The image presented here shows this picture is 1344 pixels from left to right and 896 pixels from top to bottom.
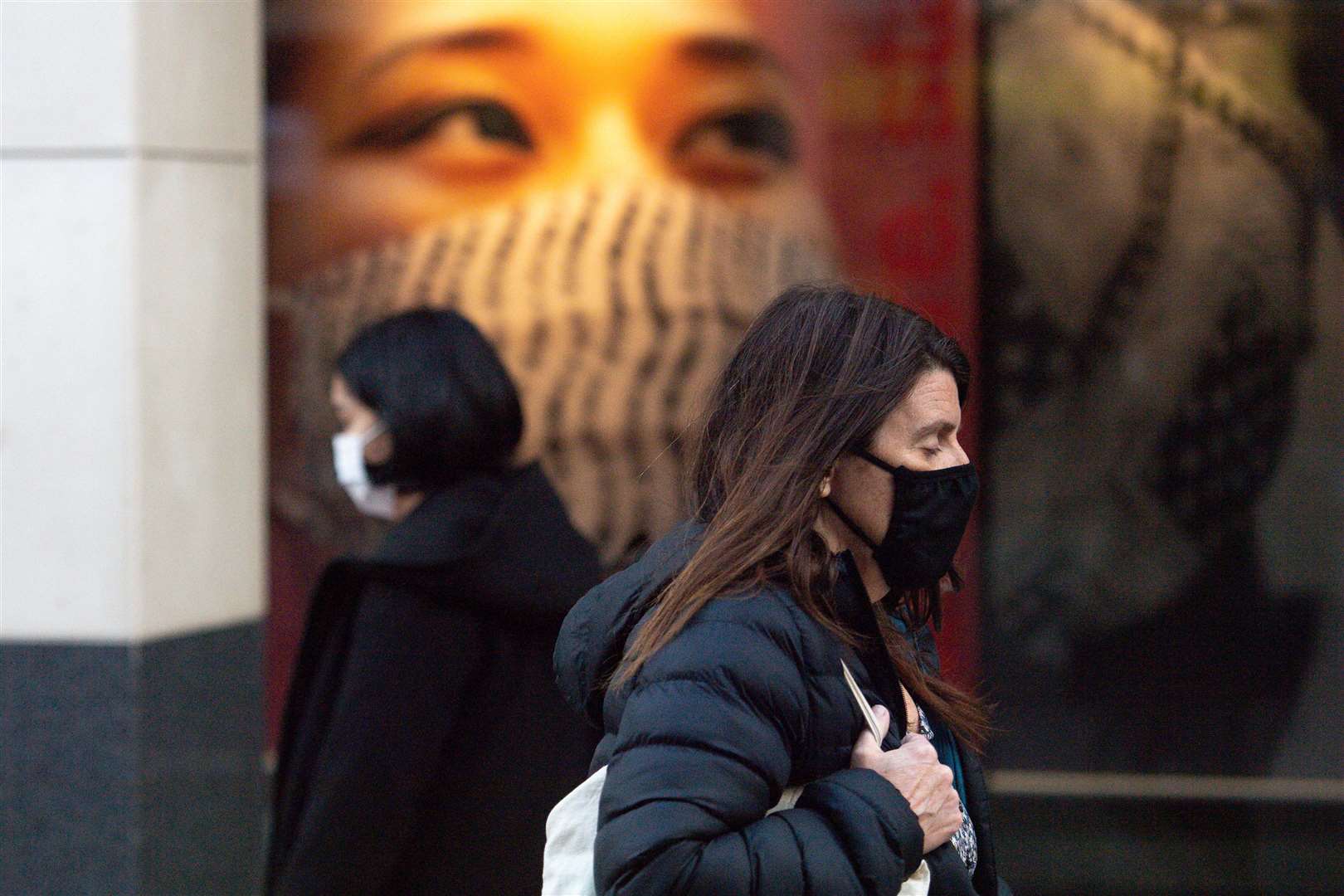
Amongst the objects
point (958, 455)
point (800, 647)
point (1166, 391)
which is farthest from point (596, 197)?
point (800, 647)

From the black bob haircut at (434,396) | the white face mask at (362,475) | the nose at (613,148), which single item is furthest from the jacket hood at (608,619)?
the nose at (613,148)

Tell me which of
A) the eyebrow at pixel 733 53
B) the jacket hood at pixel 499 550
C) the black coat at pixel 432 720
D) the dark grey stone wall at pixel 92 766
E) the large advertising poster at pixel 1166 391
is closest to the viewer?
the black coat at pixel 432 720

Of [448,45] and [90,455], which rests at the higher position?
[448,45]

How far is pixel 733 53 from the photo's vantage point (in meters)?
5.91

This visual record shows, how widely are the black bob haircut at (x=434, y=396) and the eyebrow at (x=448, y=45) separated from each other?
2.77m

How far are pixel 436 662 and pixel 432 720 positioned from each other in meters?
0.11

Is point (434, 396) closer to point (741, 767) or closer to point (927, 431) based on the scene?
point (927, 431)

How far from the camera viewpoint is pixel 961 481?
2148 millimetres

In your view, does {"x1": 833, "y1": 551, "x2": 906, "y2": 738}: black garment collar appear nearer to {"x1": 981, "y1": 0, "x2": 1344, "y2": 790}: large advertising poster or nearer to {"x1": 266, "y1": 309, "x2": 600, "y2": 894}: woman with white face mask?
{"x1": 266, "y1": 309, "x2": 600, "y2": 894}: woman with white face mask

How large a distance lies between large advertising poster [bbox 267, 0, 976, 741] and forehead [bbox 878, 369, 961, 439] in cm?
374

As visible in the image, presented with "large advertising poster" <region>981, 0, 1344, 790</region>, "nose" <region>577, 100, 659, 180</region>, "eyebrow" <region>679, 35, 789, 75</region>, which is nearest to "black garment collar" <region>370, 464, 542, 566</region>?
"nose" <region>577, 100, 659, 180</region>

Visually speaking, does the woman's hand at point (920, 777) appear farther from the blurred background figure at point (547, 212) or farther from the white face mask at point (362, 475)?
the blurred background figure at point (547, 212)

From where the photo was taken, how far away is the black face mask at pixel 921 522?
2.11 metres

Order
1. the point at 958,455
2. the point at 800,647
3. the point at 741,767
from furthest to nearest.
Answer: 1. the point at 958,455
2. the point at 800,647
3. the point at 741,767
